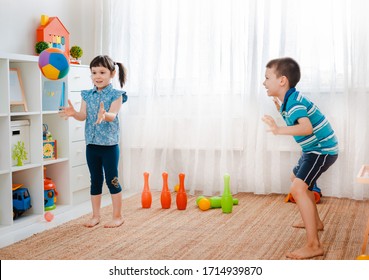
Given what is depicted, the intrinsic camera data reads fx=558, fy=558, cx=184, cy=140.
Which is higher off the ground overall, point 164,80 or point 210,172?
point 164,80

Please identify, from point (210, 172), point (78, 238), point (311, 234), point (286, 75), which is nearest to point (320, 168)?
point (311, 234)

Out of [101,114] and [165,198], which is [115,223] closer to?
[165,198]

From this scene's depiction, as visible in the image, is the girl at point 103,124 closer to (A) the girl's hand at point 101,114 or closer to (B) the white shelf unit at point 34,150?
(A) the girl's hand at point 101,114

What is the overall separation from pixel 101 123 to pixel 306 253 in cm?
131

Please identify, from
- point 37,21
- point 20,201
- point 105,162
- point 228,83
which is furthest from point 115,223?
point 37,21

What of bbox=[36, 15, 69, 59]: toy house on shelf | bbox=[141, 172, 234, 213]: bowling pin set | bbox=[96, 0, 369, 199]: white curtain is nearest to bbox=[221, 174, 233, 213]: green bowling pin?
bbox=[141, 172, 234, 213]: bowling pin set

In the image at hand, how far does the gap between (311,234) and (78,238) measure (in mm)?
1177

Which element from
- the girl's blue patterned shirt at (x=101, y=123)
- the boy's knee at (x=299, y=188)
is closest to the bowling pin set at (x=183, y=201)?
the girl's blue patterned shirt at (x=101, y=123)

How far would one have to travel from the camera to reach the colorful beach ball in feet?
9.64

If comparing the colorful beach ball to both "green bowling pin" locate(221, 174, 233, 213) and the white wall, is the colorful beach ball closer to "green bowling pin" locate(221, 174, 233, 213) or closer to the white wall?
the white wall
